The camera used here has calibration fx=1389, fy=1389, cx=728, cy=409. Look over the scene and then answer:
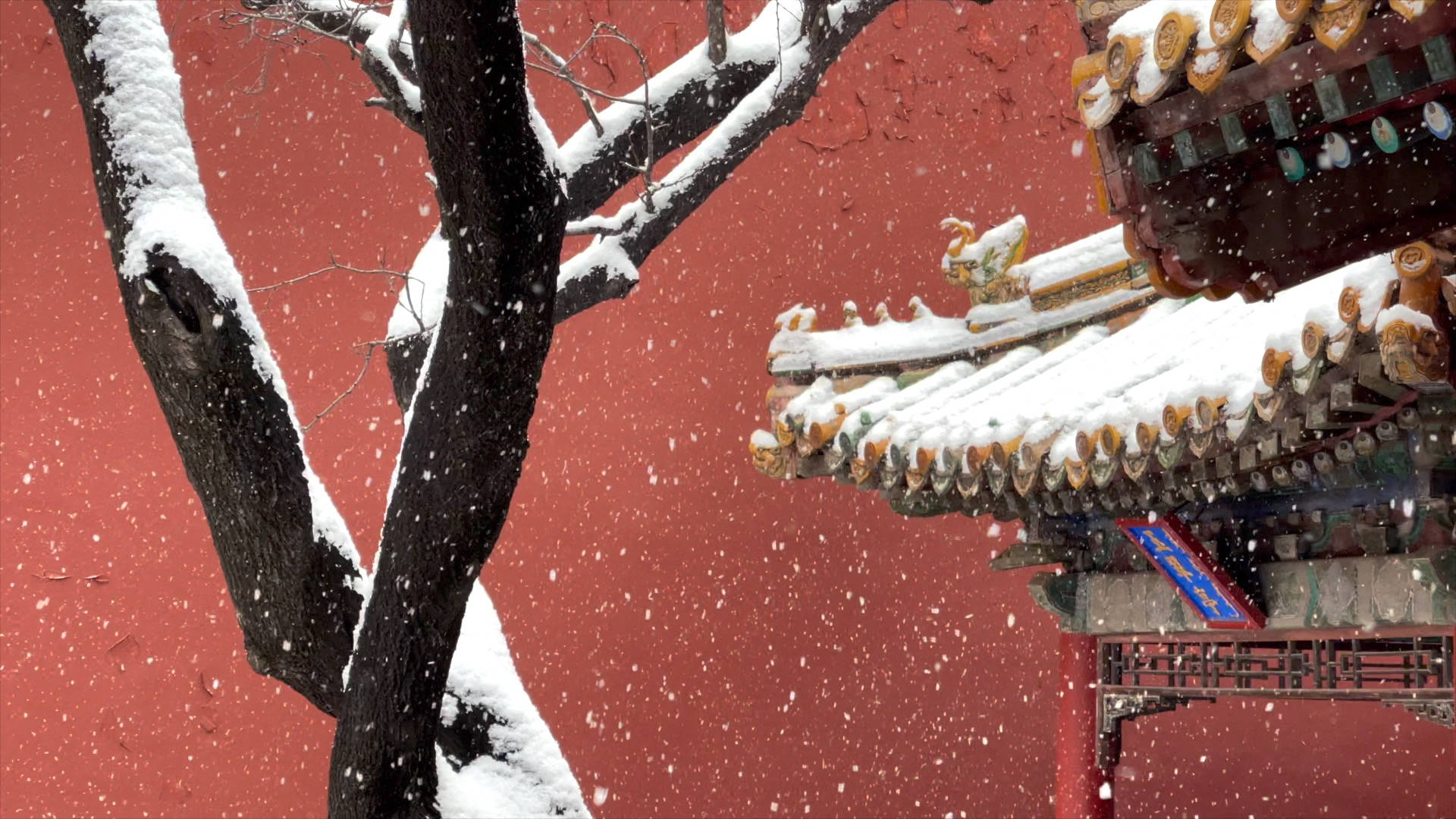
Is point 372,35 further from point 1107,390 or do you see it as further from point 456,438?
point 1107,390

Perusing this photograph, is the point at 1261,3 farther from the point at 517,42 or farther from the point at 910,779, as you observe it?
the point at 910,779

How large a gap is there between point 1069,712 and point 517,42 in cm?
210

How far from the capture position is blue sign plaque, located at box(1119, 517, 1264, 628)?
2.43m

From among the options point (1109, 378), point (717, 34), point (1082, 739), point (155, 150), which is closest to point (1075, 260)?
point (1109, 378)

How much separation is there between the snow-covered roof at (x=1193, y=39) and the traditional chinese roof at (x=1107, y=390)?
0.45 m

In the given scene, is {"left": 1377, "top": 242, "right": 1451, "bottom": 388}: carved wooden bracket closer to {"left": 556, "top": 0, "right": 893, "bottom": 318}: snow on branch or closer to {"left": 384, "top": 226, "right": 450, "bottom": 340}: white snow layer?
{"left": 556, "top": 0, "right": 893, "bottom": 318}: snow on branch

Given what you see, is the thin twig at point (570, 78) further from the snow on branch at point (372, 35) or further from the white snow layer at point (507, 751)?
the white snow layer at point (507, 751)

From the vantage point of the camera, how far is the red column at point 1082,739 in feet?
9.75

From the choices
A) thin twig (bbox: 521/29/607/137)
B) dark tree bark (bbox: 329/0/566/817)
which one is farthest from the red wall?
dark tree bark (bbox: 329/0/566/817)

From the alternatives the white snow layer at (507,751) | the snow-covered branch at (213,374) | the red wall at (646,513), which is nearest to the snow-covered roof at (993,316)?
the red wall at (646,513)

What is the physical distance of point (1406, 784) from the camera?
371 cm

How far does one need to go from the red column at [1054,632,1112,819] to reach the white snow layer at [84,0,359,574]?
5.91 feet

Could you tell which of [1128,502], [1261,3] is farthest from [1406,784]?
[1261,3]

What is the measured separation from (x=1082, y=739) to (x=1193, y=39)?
6.64 ft
